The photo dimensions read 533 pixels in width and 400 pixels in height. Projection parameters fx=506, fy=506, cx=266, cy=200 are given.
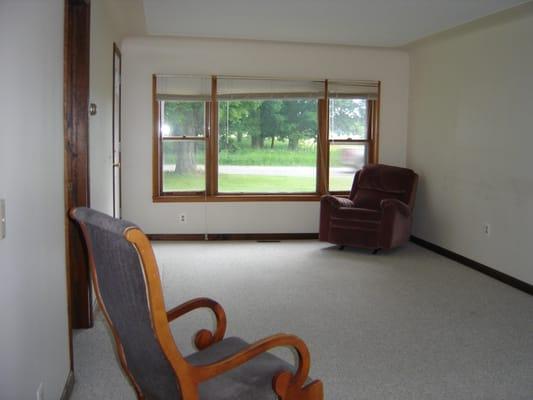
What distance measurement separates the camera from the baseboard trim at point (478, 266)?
13.9 feet

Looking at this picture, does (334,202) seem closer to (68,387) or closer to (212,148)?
(212,148)

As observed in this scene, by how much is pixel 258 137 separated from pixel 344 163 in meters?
1.15

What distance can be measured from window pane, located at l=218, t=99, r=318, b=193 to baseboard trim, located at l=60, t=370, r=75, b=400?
12.8 feet

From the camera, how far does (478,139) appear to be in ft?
16.1

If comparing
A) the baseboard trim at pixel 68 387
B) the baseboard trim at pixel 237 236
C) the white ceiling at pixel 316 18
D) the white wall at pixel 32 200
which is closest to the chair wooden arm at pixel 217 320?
the white wall at pixel 32 200

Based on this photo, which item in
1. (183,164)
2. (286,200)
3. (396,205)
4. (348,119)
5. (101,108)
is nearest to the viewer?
(101,108)

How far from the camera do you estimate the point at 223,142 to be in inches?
243

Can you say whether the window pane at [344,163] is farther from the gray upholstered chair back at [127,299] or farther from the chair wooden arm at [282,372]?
the gray upholstered chair back at [127,299]

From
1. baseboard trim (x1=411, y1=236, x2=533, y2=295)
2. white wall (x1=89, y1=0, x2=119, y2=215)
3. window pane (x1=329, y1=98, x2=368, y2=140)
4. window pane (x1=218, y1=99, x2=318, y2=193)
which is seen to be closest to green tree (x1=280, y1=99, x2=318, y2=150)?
window pane (x1=218, y1=99, x2=318, y2=193)

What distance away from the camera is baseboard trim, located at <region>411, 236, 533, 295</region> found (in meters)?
4.25

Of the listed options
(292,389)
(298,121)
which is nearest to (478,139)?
(298,121)

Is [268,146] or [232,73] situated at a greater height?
[232,73]

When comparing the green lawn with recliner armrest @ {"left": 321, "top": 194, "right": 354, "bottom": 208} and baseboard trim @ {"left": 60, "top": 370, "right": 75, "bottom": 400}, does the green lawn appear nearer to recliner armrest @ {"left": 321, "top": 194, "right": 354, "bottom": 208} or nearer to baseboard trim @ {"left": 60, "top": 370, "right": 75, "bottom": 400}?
recliner armrest @ {"left": 321, "top": 194, "right": 354, "bottom": 208}

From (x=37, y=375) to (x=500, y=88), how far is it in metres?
4.37
